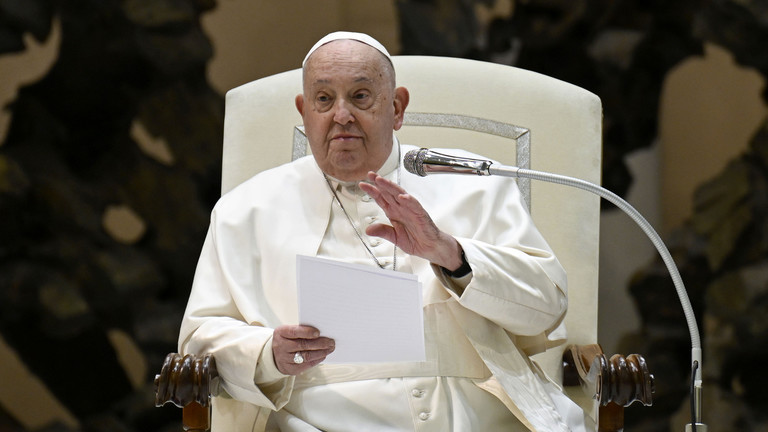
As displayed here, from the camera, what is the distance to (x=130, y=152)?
4859 millimetres

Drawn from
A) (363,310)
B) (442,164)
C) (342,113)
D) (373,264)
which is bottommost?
(363,310)

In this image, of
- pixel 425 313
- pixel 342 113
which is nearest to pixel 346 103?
pixel 342 113

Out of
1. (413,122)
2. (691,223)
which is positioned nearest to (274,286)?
(413,122)

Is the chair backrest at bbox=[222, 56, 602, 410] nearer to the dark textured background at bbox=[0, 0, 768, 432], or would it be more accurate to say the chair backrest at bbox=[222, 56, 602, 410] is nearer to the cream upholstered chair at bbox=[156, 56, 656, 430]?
the cream upholstered chair at bbox=[156, 56, 656, 430]

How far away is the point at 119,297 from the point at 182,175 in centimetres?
62

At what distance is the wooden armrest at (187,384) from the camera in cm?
250

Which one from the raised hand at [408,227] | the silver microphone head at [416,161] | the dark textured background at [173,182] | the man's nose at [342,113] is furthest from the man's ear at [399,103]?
the dark textured background at [173,182]

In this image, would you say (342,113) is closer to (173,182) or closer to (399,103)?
(399,103)

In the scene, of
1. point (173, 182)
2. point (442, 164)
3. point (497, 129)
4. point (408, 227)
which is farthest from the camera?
point (173, 182)

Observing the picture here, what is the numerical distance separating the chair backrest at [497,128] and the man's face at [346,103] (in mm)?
501

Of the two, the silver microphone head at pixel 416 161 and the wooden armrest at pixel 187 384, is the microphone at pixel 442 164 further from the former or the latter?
the wooden armrest at pixel 187 384

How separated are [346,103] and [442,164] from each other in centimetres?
63

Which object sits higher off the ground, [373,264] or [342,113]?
[342,113]

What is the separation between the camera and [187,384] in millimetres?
2502
